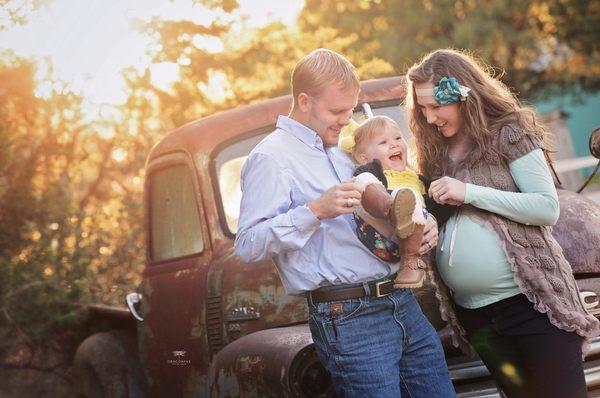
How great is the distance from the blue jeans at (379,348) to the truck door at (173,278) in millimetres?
1980

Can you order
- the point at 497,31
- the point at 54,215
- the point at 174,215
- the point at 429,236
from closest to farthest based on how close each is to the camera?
the point at 429,236, the point at 174,215, the point at 54,215, the point at 497,31

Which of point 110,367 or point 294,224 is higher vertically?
point 294,224

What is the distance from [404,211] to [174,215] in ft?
9.26

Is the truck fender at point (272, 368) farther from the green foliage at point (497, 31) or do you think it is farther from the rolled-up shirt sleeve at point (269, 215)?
the green foliage at point (497, 31)

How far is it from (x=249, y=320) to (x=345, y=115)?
5.64 ft

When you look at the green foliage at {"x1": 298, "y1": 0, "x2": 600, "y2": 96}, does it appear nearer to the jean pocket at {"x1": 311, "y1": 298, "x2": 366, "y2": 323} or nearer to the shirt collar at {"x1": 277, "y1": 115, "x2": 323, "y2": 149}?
the shirt collar at {"x1": 277, "y1": 115, "x2": 323, "y2": 149}

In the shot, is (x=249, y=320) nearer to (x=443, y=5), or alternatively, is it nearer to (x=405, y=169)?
(x=405, y=169)

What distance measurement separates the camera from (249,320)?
14.7ft

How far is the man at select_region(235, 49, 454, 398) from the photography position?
2.87 m

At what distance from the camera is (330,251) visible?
9.68 ft

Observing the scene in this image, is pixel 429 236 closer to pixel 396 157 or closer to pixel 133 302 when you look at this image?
pixel 396 157

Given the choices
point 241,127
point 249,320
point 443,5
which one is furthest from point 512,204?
point 443,5

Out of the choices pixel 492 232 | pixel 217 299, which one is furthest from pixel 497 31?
pixel 492 232

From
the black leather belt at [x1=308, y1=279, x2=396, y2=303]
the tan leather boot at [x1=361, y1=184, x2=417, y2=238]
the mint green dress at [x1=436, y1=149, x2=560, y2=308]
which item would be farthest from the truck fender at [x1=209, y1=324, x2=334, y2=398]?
the tan leather boot at [x1=361, y1=184, x2=417, y2=238]
